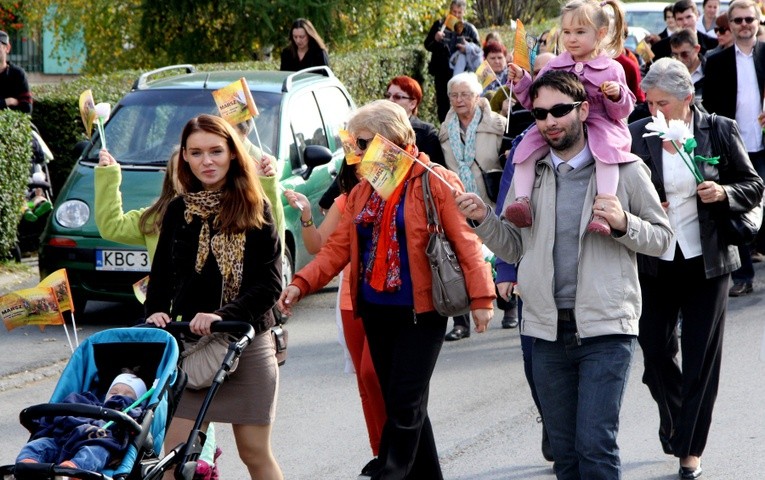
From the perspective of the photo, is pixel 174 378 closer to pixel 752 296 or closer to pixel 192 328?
pixel 192 328

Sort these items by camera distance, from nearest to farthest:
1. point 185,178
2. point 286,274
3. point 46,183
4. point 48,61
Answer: point 185,178, point 286,274, point 46,183, point 48,61

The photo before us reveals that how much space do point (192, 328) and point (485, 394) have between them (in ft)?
12.1

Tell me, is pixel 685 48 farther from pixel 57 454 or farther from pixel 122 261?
pixel 57 454

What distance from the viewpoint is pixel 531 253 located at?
16.9ft

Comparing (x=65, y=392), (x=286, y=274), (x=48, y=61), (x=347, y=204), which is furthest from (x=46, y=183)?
(x=48, y=61)

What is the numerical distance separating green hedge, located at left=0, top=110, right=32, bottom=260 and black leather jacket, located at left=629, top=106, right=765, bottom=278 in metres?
7.21

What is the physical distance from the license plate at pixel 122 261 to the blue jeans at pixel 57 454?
5700 millimetres

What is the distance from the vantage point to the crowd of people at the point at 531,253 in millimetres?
5062

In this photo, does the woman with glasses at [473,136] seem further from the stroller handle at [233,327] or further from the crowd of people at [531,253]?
the stroller handle at [233,327]

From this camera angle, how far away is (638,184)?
5176mm

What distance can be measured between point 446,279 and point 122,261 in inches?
191

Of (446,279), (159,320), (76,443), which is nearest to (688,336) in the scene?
(446,279)

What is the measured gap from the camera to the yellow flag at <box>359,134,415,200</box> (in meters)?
5.29

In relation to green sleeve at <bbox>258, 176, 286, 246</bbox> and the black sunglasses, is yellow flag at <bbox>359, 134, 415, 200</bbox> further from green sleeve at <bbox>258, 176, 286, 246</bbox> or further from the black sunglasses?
green sleeve at <bbox>258, 176, 286, 246</bbox>
